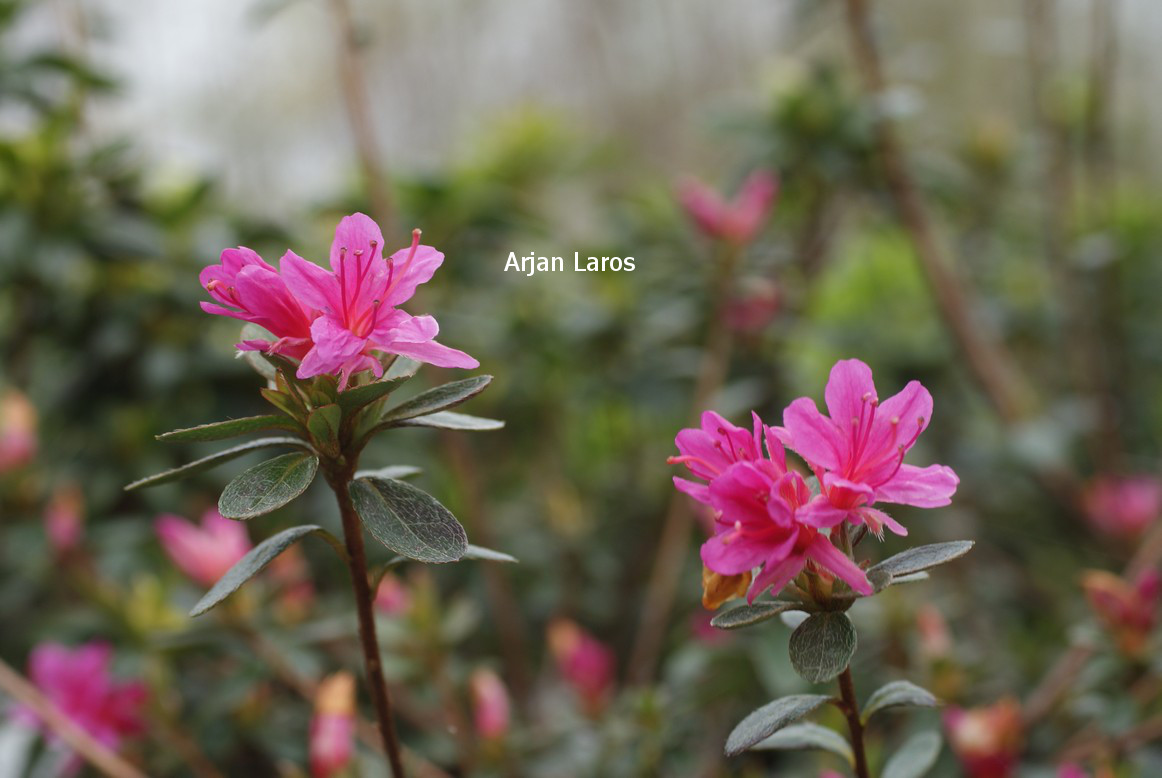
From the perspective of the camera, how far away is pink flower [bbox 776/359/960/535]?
41 centimetres

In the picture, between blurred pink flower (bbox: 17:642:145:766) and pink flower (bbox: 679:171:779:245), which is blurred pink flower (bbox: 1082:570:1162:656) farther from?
blurred pink flower (bbox: 17:642:145:766)

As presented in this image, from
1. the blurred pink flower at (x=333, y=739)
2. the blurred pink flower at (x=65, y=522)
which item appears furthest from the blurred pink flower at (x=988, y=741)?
the blurred pink flower at (x=65, y=522)

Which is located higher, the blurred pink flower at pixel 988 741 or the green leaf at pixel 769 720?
the green leaf at pixel 769 720

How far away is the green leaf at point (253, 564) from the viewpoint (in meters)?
0.40

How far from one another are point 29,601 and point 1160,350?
2.21m

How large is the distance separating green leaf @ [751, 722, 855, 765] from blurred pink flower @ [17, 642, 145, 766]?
0.67 m

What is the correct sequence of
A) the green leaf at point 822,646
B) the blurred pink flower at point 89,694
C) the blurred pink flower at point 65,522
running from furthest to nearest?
1. the blurred pink flower at point 65,522
2. the blurred pink flower at point 89,694
3. the green leaf at point 822,646

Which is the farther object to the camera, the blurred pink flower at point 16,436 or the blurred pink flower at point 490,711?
the blurred pink flower at point 16,436

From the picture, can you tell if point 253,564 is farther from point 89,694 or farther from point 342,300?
point 89,694

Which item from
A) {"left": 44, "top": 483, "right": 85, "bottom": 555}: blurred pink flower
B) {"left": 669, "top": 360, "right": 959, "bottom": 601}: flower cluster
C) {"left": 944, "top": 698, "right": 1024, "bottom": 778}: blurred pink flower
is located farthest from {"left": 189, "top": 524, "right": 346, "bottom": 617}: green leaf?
{"left": 44, "top": 483, "right": 85, "bottom": 555}: blurred pink flower

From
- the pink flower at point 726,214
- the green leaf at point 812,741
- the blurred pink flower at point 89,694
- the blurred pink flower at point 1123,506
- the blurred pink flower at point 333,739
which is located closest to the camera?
the green leaf at point 812,741

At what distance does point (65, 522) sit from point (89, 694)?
0.33 metres

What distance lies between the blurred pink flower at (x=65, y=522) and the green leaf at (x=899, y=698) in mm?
1017

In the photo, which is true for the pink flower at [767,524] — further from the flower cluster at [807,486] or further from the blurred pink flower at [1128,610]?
the blurred pink flower at [1128,610]
